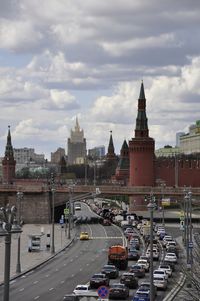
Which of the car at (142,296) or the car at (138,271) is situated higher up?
the car at (138,271)

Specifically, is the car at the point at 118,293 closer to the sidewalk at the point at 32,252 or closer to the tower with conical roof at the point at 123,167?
the sidewalk at the point at 32,252

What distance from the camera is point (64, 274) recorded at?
56281 mm

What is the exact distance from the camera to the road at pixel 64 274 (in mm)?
46406

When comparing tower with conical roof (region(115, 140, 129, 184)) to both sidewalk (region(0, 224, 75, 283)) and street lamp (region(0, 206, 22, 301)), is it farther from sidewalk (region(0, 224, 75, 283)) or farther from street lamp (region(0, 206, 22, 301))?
street lamp (region(0, 206, 22, 301))

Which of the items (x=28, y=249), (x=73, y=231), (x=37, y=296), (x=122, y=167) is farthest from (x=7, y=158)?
(x=37, y=296)

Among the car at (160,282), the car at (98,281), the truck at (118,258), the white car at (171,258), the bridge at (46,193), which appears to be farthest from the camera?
the bridge at (46,193)

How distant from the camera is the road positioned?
152 feet

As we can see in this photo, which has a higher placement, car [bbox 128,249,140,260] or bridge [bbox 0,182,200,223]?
bridge [bbox 0,182,200,223]

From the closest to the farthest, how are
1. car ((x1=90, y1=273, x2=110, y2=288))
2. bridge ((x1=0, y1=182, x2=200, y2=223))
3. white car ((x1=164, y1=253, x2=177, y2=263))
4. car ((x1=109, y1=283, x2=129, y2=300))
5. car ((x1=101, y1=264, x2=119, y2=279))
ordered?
car ((x1=109, y1=283, x2=129, y2=300)), car ((x1=90, y1=273, x2=110, y2=288)), car ((x1=101, y1=264, x2=119, y2=279)), white car ((x1=164, y1=253, x2=177, y2=263)), bridge ((x1=0, y1=182, x2=200, y2=223))

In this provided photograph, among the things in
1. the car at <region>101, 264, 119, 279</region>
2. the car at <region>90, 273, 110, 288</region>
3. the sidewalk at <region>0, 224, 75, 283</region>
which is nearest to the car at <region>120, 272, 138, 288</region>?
the car at <region>90, 273, 110, 288</region>

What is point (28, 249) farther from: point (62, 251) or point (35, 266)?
point (35, 266)

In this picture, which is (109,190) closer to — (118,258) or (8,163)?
(118,258)

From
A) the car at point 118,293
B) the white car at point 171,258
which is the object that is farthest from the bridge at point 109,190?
the car at point 118,293

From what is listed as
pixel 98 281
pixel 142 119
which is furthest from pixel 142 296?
pixel 142 119
